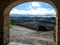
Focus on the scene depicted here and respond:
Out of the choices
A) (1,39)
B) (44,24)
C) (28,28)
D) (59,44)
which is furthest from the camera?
(28,28)

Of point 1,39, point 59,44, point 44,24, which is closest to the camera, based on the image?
point 59,44

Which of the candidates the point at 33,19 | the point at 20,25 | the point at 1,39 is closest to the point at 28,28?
the point at 20,25

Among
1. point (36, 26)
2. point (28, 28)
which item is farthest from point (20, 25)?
point (36, 26)

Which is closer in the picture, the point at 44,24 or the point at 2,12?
the point at 2,12

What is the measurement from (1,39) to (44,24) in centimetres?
707

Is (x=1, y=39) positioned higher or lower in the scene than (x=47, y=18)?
lower

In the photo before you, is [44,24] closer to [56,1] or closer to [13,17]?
[13,17]

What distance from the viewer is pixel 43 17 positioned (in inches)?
477

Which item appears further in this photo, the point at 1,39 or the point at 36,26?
the point at 36,26

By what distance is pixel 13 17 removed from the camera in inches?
465

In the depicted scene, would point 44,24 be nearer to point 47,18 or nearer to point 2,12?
point 47,18

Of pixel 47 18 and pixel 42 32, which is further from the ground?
pixel 47 18

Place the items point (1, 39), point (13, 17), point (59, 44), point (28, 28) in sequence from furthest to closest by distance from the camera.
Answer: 1. point (28, 28)
2. point (13, 17)
3. point (1, 39)
4. point (59, 44)

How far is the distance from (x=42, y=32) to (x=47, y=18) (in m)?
1.17
